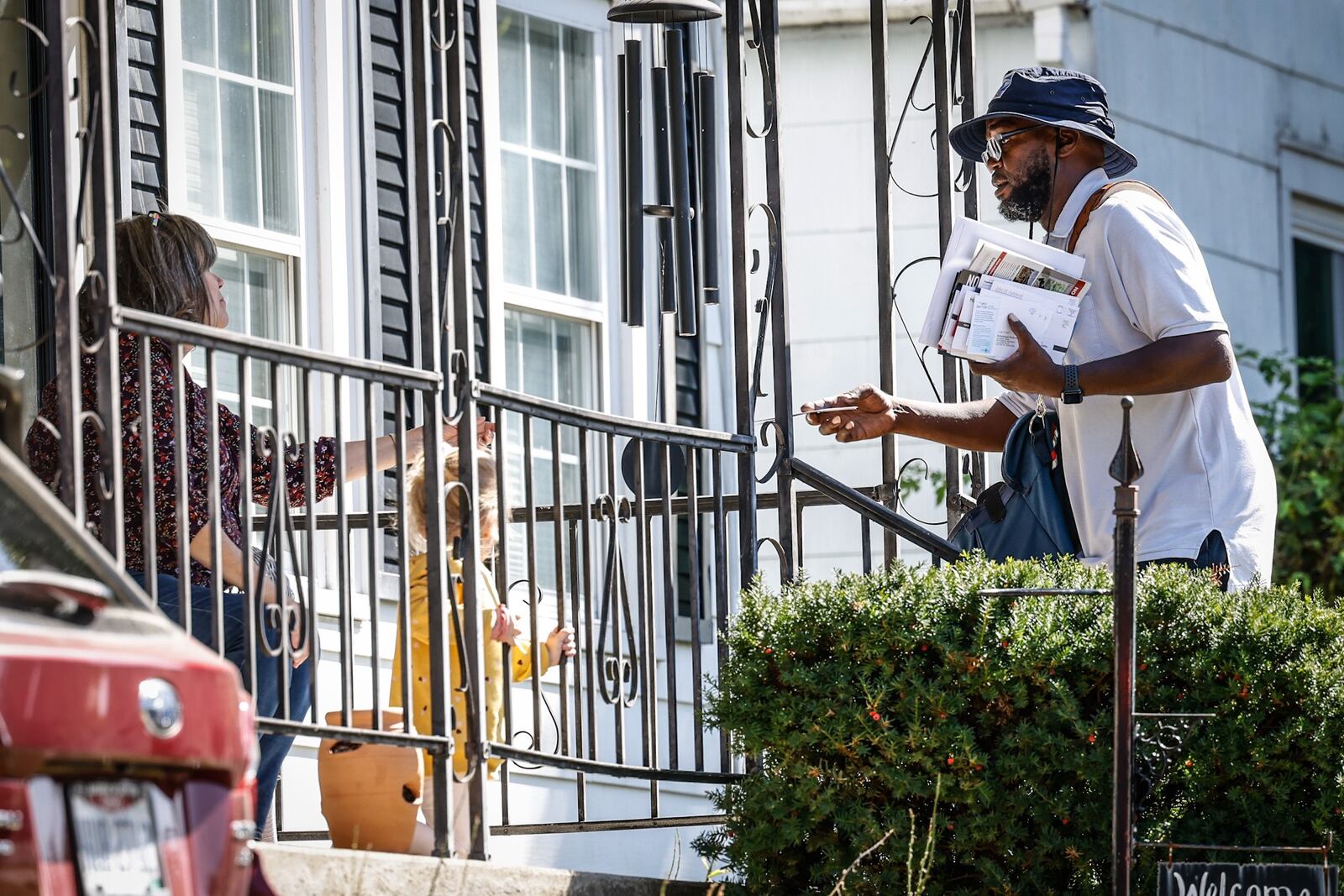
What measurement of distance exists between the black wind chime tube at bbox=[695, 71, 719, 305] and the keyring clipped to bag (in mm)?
1184

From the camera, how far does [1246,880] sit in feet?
14.9

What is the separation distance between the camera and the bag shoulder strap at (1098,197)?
5.39 metres

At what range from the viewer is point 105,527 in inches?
173

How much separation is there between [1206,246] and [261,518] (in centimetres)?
660

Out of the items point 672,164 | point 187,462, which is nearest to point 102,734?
point 187,462

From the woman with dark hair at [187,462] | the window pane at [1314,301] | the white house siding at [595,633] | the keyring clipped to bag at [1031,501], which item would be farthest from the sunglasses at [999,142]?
the window pane at [1314,301]

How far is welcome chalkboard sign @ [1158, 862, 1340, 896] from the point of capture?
4543 millimetres

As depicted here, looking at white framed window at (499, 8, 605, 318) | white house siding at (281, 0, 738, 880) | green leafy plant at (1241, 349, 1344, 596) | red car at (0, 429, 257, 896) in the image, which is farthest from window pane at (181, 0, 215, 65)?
green leafy plant at (1241, 349, 1344, 596)

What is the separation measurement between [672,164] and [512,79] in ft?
9.47

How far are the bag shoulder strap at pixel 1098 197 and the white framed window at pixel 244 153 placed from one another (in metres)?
3.23

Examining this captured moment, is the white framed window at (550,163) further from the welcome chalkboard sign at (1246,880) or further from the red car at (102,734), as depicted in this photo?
the red car at (102,734)

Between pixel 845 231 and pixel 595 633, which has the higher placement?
pixel 845 231

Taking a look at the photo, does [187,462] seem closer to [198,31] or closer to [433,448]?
[433,448]

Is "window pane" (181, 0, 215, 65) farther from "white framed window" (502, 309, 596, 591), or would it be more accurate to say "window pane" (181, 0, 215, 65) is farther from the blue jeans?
the blue jeans
